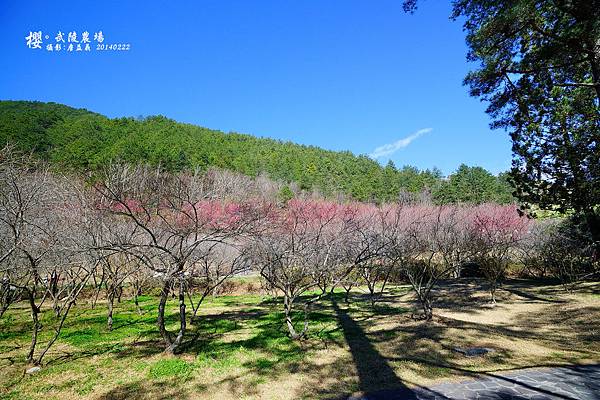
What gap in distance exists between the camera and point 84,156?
25594 millimetres

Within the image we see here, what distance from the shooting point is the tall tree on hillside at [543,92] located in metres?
5.51

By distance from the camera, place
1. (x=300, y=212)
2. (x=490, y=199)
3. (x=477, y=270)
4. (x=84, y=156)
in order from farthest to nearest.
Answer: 1. (x=490, y=199)
2. (x=84, y=156)
3. (x=477, y=270)
4. (x=300, y=212)

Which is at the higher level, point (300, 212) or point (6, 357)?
point (300, 212)

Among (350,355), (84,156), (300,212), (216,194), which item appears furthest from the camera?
(84,156)

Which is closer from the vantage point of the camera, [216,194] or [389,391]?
[389,391]

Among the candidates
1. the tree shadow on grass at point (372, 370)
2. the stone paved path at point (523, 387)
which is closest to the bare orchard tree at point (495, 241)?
the tree shadow on grass at point (372, 370)

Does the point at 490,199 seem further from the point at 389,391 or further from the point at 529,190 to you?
the point at 389,391

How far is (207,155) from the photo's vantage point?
3862 centimetres

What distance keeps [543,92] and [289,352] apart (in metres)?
7.39

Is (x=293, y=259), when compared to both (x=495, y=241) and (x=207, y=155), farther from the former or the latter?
(x=207, y=155)

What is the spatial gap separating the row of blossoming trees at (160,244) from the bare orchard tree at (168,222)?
0.16ft

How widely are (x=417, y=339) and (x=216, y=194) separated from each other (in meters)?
6.19

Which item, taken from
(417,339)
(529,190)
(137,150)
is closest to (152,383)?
(417,339)

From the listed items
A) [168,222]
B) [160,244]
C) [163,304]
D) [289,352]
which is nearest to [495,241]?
[289,352]
